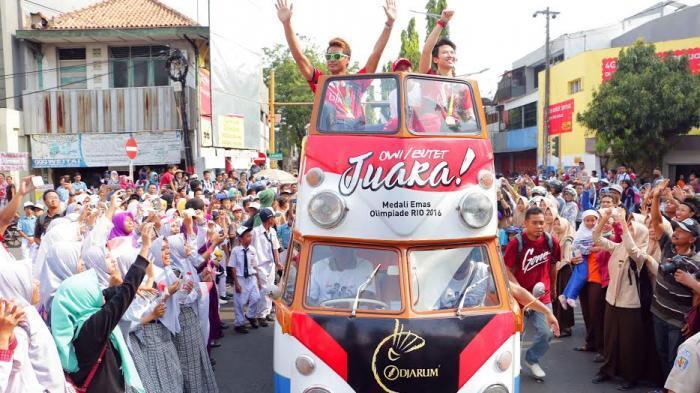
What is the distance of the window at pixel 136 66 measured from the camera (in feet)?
76.5

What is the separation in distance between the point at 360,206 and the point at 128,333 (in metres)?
2.22

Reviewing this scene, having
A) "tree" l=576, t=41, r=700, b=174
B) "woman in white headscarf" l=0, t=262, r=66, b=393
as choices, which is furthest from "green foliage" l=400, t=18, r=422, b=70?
"woman in white headscarf" l=0, t=262, r=66, b=393

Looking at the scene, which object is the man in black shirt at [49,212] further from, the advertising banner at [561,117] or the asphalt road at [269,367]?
the advertising banner at [561,117]

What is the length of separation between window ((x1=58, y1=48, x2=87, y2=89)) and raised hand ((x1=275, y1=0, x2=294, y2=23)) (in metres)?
19.9

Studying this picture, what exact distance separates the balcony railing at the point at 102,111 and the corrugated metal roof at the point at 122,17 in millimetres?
2485

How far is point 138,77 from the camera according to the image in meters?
23.5

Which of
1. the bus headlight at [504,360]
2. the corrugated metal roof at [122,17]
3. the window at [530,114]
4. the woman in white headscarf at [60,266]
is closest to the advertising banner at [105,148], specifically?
the corrugated metal roof at [122,17]

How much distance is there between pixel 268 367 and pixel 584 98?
92.5 feet

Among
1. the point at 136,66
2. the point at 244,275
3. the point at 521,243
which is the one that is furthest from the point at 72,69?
the point at 521,243

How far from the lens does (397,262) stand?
193 inches

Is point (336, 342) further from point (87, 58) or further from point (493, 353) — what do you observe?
point (87, 58)

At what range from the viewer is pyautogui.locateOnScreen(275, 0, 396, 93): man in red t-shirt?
6.27 m

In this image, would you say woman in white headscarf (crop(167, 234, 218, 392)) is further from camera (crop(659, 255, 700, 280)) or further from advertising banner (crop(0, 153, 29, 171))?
advertising banner (crop(0, 153, 29, 171))

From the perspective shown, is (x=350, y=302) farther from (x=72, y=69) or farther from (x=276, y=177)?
(x=72, y=69)
